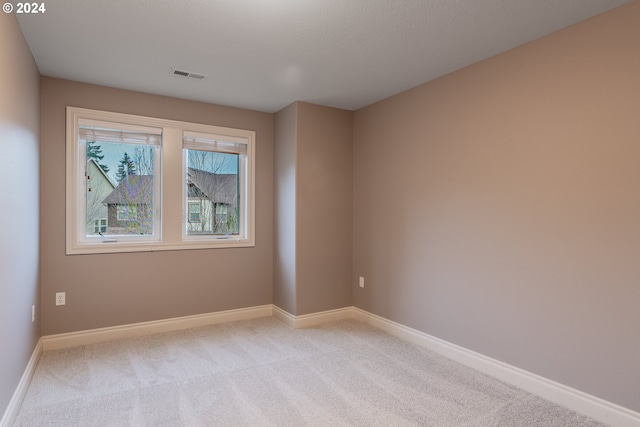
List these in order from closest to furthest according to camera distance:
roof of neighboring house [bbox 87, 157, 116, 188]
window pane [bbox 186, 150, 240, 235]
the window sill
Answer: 1. the window sill
2. roof of neighboring house [bbox 87, 157, 116, 188]
3. window pane [bbox 186, 150, 240, 235]

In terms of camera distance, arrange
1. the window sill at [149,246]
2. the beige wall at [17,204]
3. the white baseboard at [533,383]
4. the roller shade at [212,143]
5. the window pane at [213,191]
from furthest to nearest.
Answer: the window pane at [213,191] → the roller shade at [212,143] → the window sill at [149,246] → the white baseboard at [533,383] → the beige wall at [17,204]

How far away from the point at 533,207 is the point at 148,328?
→ 11.7 ft

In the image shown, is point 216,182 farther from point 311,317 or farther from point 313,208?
point 311,317

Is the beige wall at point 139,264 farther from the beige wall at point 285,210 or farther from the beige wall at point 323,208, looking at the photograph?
the beige wall at point 323,208

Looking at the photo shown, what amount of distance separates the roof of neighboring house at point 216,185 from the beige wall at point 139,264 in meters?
0.29

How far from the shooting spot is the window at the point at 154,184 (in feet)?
11.0

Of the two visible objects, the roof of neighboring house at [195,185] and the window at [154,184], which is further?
the roof of neighboring house at [195,185]

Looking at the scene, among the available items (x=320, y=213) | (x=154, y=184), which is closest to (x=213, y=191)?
(x=154, y=184)

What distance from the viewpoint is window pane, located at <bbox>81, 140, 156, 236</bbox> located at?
3.44 metres

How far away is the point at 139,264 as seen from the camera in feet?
11.7

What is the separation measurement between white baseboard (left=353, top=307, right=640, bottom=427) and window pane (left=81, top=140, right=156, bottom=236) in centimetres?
284

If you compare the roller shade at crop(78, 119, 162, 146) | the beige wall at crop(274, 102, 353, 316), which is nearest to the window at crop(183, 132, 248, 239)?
the roller shade at crop(78, 119, 162, 146)

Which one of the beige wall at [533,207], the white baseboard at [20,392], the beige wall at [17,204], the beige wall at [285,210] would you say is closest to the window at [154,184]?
the beige wall at [285,210]

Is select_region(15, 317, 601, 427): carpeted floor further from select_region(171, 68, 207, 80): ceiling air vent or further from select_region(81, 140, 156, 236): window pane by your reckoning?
select_region(171, 68, 207, 80): ceiling air vent
